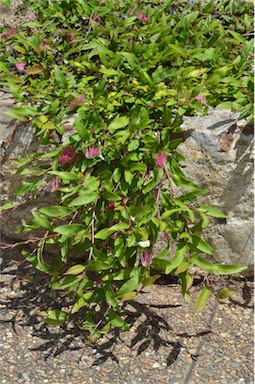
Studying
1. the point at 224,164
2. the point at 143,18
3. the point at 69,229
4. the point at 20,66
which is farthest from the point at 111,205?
the point at 143,18

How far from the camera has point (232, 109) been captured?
2.74m

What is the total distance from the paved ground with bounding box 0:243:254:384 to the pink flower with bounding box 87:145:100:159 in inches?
22.9

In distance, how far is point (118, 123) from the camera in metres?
2.65

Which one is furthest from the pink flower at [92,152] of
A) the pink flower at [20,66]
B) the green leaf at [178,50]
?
the pink flower at [20,66]

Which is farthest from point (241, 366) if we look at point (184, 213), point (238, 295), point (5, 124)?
point (5, 124)

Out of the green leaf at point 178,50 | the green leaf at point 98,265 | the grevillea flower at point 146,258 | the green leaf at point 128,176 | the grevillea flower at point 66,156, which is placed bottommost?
the green leaf at point 98,265

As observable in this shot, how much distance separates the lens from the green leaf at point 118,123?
8.63 feet

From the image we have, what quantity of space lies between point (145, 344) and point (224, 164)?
793mm

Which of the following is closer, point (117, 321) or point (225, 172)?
point (117, 321)

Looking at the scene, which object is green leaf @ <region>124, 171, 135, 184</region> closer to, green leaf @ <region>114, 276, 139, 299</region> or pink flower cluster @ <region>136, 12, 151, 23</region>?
green leaf @ <region>114, 276, 139, 299</region>

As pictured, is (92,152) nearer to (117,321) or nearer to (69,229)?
(69,229)

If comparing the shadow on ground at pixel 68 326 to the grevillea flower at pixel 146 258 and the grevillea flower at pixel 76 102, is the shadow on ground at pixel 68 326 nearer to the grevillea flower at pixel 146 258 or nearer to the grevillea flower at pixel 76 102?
the grevillea flower at pixel 146 258

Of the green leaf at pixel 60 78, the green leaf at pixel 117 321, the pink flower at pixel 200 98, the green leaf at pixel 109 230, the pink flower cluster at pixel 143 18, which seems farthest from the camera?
the pink flower cluster at pixel 143 18

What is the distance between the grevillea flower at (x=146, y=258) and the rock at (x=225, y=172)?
0.41m
